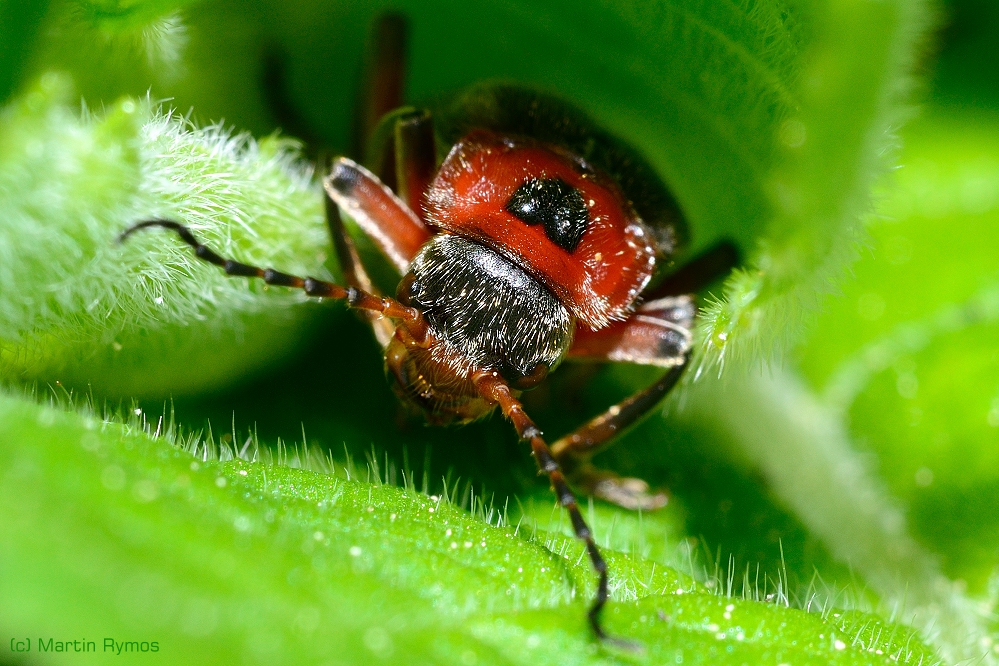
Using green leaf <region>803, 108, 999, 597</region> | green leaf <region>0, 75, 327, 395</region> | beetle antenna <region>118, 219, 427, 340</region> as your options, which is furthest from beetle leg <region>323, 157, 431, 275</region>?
green leaf <region>803, 108, 999, 597</region>

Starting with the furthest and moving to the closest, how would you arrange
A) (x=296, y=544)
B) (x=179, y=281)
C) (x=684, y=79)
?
(x=684, y=79) → (x=179, y=281) → (x=296, y=544)

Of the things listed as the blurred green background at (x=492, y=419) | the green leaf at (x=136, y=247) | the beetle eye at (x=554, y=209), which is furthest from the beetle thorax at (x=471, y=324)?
the green leaf at (x=136, y=247)

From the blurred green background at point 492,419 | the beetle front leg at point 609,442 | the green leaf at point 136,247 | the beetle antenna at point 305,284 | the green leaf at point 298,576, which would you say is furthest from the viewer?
the beetle front leg at point 609,442

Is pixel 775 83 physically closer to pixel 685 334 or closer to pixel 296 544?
pixel 685 334

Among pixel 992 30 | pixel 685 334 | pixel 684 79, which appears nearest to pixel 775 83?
pixel 684 79

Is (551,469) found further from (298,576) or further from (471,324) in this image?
(298,576)

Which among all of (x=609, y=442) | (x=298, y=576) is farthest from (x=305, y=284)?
(x=609, y=442)

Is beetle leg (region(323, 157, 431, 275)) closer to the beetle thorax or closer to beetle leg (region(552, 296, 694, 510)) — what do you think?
the beetle thorax

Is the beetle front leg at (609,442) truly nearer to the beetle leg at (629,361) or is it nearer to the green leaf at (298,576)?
the beetle leg at (629,361)
